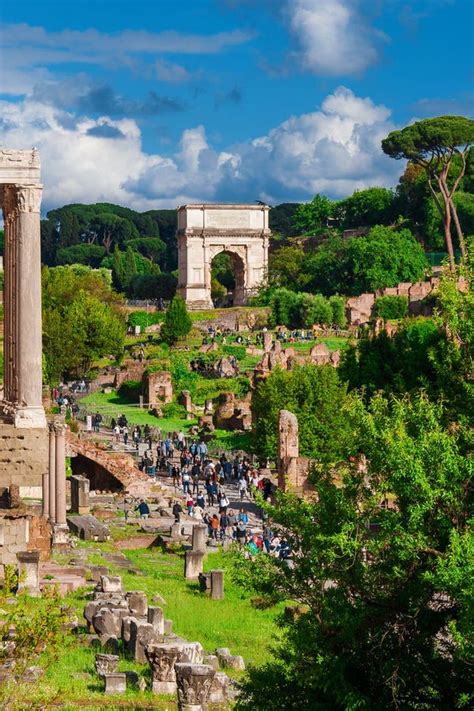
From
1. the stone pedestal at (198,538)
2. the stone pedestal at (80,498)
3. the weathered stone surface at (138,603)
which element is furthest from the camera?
the stone pedestal at (80,498)

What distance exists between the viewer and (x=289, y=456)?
38906 mm

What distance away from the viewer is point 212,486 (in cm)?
3703

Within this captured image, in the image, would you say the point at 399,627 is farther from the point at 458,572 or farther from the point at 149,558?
the point at 149,558

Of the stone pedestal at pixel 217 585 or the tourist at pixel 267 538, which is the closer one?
the stone pedestal at pixel 217 585

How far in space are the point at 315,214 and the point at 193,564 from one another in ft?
298

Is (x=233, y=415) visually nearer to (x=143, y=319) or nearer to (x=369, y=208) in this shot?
(x=143, y=319)

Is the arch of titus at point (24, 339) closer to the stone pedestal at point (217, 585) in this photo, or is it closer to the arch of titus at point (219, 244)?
the stone pedestal at point (217, 585)

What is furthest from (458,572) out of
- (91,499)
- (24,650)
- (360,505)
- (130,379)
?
(130,379)

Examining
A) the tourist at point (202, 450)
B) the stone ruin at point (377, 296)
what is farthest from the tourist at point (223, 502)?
the stone ruin at point (377, 296)

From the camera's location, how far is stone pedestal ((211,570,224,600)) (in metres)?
24.5

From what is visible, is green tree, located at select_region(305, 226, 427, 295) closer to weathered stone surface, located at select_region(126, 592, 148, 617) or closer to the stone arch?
the stone arch

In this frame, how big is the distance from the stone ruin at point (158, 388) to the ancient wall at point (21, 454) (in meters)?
27.8

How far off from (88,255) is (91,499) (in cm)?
12157

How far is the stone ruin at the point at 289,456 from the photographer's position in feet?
126
